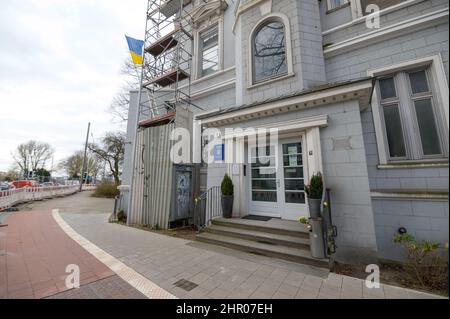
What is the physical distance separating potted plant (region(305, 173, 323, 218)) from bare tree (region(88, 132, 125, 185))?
2199 cm

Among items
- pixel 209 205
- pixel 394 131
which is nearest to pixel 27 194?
pixel 209 205

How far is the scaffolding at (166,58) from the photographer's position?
352 inches

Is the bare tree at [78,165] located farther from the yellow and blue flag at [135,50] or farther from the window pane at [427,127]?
the window pane at [427,127]

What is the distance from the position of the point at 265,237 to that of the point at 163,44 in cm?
1002

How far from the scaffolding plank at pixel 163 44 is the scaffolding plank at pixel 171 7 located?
2.10 metres

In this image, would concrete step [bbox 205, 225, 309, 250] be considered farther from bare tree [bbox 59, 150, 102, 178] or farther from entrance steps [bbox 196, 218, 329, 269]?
bare tree [bbox 59, 150, 102, 178]

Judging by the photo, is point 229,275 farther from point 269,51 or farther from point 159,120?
point 159,120

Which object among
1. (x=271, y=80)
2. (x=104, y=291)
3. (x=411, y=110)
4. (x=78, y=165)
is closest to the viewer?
(x=104, y=291)

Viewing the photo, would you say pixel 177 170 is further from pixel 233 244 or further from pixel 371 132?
pixel 371 132

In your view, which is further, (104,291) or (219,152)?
(219,152)

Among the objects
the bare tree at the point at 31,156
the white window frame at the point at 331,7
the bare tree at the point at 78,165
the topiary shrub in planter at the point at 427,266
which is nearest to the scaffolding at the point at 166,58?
the white window frame at the point at 331,7

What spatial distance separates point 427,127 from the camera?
4230mm

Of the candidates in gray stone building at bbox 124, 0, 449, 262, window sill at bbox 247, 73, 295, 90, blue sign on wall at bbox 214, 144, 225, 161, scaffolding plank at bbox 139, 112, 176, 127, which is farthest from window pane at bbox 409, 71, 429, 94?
scaffolding plank at bbox 139, 112, 176, 127

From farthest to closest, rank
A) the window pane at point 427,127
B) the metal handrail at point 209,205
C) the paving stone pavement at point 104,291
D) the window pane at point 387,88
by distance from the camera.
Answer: the metal handrail at point 209,205 < the window pane at point 387,88 < the window pane at point 427,127 < the paving stone pavement at point 104,291
